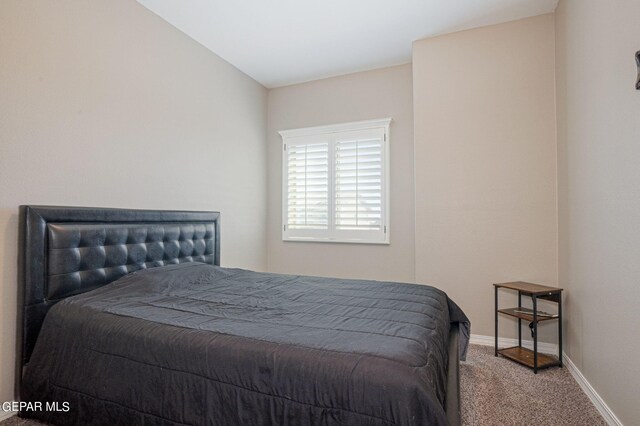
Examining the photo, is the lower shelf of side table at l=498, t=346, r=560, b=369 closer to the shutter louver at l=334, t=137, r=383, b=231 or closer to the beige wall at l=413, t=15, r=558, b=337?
the beige wall at l=413, t=15, r=558, b=337

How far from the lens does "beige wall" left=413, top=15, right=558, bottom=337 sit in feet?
9.46

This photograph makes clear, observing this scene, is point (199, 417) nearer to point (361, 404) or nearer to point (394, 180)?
point (361, 404)

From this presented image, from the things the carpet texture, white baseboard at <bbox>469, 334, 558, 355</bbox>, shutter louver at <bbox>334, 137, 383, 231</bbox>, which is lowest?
the carpet texture

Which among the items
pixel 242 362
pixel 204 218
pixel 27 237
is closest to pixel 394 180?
pixel 204 218

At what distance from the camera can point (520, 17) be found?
2.93m

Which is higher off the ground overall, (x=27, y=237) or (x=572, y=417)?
(x=27, y=237)

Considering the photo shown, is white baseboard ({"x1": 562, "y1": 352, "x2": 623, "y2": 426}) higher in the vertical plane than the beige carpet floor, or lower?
higher

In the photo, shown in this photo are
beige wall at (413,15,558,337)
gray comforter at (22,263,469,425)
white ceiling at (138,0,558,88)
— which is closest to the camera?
gray comforter at (22,263,469,425)

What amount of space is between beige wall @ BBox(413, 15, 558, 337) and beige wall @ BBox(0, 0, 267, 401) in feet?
6.84

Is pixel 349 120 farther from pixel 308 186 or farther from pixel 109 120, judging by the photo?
pixel 109 120

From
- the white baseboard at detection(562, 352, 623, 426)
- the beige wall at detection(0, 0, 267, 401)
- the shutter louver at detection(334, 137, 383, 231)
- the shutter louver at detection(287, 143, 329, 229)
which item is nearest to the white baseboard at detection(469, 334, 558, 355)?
the white baseboard at detection(562, 352, 623, 426)

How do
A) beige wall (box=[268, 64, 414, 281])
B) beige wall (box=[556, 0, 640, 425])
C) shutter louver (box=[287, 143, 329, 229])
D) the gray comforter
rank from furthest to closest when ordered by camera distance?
shutter louver (box=[287, 143, 329, 229]) → beige wall (box=[268, 64, 414, 281]) → beige wall (box=[556, 0, 640, 425]) → the gray comforter

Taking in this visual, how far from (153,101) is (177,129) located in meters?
0.31

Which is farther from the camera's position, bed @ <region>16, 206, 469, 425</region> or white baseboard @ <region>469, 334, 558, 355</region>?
white baseboard @ <region>469, 334, 558, 355</region>
